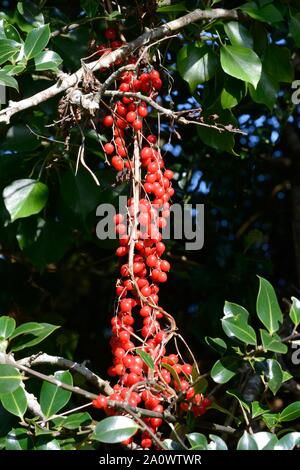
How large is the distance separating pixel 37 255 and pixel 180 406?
2.03 ft

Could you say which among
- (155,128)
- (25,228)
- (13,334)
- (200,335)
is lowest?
(200,335)

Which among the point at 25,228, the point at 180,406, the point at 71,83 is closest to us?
the point at 180,406

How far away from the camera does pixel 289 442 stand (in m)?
1.23

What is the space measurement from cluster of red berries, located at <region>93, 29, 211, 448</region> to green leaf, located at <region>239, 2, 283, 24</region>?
24 cm

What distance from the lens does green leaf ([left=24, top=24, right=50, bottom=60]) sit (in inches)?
58.4

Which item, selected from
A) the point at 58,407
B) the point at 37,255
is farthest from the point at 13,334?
the point at 37,255

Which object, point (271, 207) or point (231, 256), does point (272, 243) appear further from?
point (231, 256)

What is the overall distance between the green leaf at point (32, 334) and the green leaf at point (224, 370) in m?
0.29

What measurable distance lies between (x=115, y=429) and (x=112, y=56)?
698 millimetres

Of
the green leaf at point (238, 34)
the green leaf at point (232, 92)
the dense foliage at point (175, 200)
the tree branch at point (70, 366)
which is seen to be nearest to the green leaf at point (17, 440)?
the dense foliage at point (175, 200)

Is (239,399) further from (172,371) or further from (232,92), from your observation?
(232,92)

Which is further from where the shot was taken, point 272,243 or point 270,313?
point 272,243
